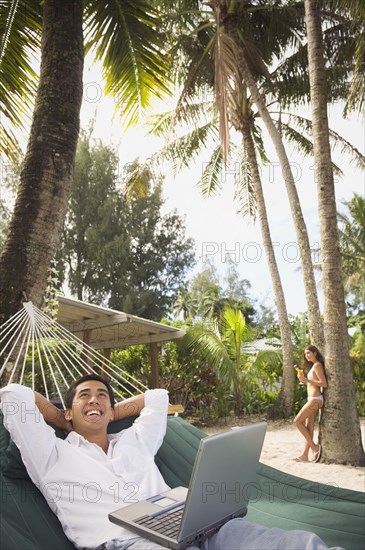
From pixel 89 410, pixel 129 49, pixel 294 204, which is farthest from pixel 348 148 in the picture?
pixel 89 410

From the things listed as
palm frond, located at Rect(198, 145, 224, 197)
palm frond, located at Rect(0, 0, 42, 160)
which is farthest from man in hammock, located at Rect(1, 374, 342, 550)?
palm frond, located at Rect(198, 145, 224, 197)

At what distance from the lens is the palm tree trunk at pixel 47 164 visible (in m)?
2.51

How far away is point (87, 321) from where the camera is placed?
6.29m

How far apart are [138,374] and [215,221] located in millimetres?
13012

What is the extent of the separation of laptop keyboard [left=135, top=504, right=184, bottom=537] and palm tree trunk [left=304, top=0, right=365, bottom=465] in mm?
3605

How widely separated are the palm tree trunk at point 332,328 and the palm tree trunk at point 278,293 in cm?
343

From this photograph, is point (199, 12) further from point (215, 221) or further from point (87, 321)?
point (215, 221)

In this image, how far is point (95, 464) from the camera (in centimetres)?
162

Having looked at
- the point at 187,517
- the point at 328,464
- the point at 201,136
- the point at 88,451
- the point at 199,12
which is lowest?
the point at 328,464

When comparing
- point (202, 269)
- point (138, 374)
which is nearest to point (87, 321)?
point (138, 374)

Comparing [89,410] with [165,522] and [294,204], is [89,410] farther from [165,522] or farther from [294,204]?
[294,204]

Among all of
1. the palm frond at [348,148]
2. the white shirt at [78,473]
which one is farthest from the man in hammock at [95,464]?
the palm frond at [348,148]

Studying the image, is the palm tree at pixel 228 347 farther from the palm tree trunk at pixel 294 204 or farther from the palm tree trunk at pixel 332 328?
the palm tree trunk at pixel 332 328

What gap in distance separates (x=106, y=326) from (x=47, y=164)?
3.92 metres
